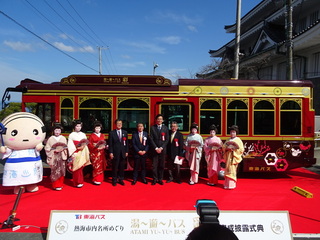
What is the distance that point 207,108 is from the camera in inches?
257

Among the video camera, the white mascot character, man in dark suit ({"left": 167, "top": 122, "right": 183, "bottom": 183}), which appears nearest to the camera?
the video camera

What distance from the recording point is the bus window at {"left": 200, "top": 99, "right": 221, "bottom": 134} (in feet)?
21.4

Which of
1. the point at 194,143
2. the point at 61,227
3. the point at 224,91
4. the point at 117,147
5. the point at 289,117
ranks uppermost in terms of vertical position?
the point at 224,91

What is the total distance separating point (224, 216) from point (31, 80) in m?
6.29

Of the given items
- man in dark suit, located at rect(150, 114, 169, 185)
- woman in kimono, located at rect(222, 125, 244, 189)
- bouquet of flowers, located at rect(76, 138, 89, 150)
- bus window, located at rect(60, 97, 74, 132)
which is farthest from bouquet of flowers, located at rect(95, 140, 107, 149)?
woman in kimono, located at rect(222, 125, 244, 189)

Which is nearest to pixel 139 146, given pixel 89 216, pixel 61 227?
pixel 89 216

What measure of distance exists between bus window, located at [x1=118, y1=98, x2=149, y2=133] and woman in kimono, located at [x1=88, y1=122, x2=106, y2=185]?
0.70m

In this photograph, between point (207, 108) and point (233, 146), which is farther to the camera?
point (207, 108)

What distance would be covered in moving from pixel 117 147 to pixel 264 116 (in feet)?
13.1

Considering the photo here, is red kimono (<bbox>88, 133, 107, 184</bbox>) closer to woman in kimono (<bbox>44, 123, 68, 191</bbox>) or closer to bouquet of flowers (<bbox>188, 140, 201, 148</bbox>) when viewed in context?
woman in kimono (<bbox>44, 123, 68, 191</bbox>)

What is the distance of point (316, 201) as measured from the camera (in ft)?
16.9

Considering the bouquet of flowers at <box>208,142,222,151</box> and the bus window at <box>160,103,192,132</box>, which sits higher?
the bus window at <box>160,103,192,132</box>

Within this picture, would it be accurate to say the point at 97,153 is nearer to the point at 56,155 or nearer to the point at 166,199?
the point at 56,155

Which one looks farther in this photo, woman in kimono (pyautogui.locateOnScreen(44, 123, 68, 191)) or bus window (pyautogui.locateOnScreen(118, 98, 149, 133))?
bus window (pyautogui.locateOnScreen(118, 98, 149, 133))
